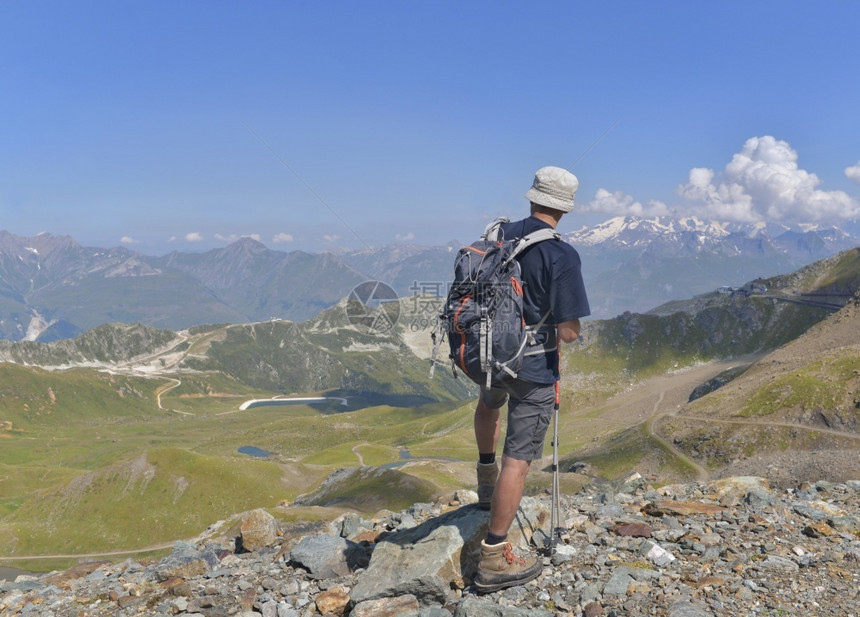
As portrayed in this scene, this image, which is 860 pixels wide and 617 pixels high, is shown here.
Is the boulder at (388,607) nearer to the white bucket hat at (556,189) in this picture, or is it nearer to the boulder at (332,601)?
the boulder at (332,601)

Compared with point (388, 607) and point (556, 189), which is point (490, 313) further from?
point (388, 607)

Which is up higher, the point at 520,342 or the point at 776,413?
the point at 520,342

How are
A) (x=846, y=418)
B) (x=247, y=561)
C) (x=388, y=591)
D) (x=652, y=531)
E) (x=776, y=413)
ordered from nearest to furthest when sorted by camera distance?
1. (x=388, y=591)
2. (x=652, y=531)
3. (x=247, y=561)
4. (x=846, y=418)
5. (x=776, y=413)

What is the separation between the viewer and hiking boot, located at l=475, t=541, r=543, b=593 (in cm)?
1012

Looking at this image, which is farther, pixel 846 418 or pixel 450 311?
pixel 846 418

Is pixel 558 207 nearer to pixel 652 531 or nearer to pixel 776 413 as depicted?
pixel 652 531

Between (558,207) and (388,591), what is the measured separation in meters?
8.32

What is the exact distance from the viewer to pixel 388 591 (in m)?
10.8

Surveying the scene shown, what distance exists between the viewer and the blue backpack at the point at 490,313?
9.41 meters

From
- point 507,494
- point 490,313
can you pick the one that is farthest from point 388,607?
point 490,313

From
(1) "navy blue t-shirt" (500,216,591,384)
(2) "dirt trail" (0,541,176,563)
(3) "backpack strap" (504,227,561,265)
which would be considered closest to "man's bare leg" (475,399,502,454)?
(1) "navy blue t-shirt" (500,216,591,384)

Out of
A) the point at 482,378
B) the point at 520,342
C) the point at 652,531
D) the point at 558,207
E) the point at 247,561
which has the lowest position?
the point at 247,561

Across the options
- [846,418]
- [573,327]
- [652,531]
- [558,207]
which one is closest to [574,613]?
[652,531]

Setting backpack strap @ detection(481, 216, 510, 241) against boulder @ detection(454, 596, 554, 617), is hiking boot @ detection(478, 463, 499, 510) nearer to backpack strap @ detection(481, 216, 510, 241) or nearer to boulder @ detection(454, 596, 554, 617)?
boulder @ detection(454, 596, 554, 617)
